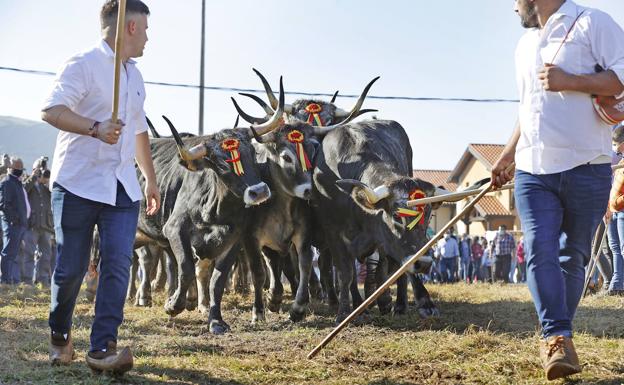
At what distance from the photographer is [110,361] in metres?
4.85

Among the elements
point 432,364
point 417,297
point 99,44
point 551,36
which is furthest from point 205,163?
point 551,36

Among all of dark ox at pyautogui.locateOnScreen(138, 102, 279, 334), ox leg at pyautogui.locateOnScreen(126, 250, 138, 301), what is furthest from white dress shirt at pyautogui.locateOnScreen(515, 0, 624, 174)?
ox leg at pyautogui.locateOnScreen(126, 250, 138, 301)

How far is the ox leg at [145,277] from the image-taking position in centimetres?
1148

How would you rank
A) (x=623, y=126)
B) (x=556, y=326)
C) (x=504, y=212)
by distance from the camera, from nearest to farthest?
1. (x=556, y=326)
2. (x=623, y=126)
3. (x=504, y=212)

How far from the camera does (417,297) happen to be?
9242mm

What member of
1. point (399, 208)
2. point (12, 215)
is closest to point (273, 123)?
point (399, 208)

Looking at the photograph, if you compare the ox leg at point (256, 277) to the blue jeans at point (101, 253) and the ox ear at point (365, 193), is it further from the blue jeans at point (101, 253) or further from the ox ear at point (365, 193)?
the blue jeans at point (101, 253)

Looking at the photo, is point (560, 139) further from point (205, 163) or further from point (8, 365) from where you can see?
point (205, 163)

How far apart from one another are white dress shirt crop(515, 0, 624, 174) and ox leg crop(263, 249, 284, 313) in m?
5.11

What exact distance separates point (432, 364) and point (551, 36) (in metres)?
2.28

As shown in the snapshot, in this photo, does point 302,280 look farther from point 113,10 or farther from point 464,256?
point 464,256

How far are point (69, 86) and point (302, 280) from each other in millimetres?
4588

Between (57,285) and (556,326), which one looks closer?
(556,326)

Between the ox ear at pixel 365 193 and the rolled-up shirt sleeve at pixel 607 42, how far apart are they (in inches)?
151
